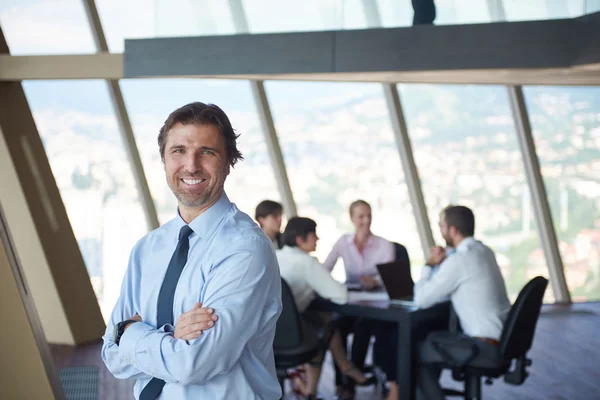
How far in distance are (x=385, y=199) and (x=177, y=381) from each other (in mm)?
6819

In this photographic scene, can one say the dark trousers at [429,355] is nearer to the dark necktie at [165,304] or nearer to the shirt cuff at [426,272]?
the shirt cuff at [426,272]

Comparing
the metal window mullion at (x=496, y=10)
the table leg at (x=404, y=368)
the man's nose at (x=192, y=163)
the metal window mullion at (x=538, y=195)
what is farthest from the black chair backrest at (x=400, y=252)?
the man's nose at (x=192, y=163)

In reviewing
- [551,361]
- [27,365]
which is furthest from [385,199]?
[27,365]

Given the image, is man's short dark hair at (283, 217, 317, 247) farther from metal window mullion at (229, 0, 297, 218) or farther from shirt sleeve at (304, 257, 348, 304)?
metal window mullion at (229, 0, 297, 218)

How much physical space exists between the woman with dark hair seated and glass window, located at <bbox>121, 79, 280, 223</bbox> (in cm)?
293

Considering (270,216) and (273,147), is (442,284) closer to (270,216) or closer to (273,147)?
(270,216)

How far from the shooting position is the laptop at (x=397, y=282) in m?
4.48

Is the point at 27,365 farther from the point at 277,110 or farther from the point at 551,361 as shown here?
the point at 277,110

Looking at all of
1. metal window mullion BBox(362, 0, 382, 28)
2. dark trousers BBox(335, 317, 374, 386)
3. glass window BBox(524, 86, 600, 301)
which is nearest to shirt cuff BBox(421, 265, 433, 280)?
dark trousers BBox(335, 317, 374, 386)

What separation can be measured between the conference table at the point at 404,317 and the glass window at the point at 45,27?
158 inches

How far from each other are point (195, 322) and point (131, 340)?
0.61ft

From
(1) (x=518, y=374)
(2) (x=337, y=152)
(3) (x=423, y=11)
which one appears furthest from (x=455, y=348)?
(2) (x=337, y=152)

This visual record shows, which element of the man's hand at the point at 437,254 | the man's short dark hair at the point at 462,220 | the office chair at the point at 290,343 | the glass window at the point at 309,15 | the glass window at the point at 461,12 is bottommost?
the office chair at the point at 290,343

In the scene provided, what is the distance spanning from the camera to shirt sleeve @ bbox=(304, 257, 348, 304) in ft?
14.4
